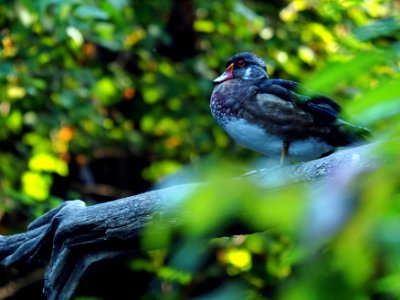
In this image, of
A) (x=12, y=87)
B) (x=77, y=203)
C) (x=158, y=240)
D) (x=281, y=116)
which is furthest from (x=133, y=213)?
(x=12, y=87)

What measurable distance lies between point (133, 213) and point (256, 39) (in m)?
3.30

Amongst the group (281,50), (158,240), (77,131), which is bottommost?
(77,131)

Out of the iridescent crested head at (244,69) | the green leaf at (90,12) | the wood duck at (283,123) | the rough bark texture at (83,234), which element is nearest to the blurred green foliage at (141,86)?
the green leaf at (90,12)

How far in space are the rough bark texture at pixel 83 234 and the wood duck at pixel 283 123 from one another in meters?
0.59

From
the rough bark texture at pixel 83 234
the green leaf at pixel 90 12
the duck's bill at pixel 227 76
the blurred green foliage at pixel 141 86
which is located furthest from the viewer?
the blurred green foliage at pixel 141 86

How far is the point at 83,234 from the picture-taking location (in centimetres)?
235

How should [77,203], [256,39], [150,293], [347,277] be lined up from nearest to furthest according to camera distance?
1. [347,277]
2. [77,203]
3. [150,293]
4. [256,39]

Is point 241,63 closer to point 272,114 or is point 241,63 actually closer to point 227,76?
point 227,76

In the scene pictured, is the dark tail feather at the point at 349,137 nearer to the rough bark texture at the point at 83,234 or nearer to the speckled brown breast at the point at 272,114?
the speckled brown breast at the point at 272,114

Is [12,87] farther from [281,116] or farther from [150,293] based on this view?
[281,116]

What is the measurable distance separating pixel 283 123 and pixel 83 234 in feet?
2.56

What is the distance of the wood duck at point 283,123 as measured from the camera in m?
2.76

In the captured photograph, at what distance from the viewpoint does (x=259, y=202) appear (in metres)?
0.72

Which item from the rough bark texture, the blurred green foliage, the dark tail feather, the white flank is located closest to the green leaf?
the blurred green foliage
